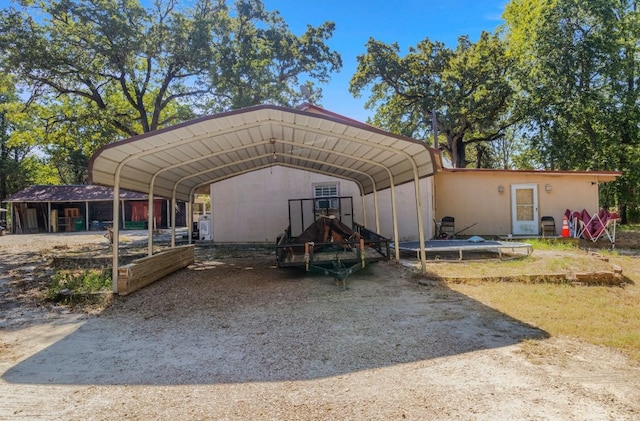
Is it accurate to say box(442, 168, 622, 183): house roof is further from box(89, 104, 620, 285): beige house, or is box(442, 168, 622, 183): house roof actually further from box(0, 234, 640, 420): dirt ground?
box(0, 234, 640, 420): dirt ground

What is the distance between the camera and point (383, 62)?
22859 millimetres

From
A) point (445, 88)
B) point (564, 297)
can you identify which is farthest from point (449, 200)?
point (445, 88)

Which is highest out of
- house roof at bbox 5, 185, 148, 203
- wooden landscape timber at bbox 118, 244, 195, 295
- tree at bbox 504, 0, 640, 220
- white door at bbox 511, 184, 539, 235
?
tree at bbox 504, 0, 640, 220

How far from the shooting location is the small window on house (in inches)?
483

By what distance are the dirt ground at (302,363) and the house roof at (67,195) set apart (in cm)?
2184

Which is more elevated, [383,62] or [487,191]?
[383,62]

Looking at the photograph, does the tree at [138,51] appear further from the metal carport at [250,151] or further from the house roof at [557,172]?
the house roof at [557,172]

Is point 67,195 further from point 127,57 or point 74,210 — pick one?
point 127,57

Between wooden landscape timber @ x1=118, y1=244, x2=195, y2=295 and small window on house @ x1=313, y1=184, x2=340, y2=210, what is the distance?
4509mm

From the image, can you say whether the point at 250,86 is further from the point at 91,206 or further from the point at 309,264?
the point at 91,206

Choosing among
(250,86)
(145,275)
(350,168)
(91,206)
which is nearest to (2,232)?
(91,206)

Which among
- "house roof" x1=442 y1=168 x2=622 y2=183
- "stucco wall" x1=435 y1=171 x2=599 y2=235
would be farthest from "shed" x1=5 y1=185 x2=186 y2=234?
"house roof" x1=442 y1=168 x2=622 y2=183

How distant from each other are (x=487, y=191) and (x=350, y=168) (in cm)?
640

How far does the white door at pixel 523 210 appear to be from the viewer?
12.8 metres
